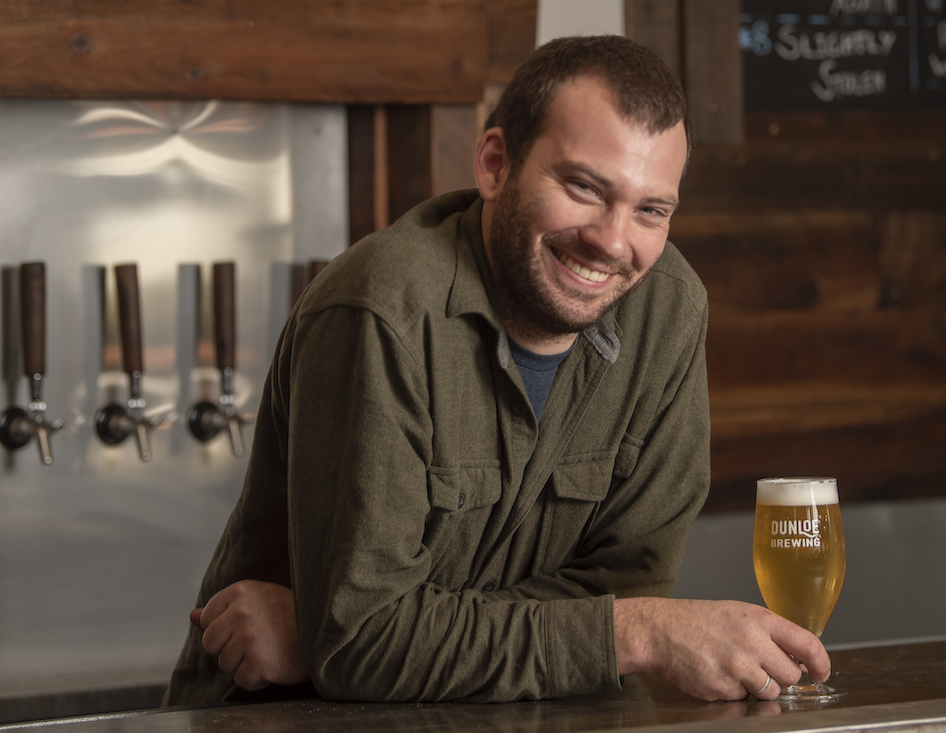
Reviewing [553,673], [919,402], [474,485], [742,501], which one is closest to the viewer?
[553,673]

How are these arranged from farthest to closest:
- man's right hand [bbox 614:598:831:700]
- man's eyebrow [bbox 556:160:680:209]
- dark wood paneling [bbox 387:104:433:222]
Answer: dark wood paneling [bbox 387:104:433:222]
man's eyebrow [bbox 556:160:680:209]
man's right hand [bbox 614:598:831:700]

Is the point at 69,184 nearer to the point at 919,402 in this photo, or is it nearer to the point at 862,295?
the point at 862,295

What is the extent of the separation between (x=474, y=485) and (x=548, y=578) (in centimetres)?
16

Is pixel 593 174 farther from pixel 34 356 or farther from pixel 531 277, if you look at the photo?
pixel 34 356

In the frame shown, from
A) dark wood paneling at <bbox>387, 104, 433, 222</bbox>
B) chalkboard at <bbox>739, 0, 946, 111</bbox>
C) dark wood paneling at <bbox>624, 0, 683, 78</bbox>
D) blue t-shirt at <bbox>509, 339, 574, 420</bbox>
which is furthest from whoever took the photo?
chalkboard at <bbox>739, 0, 946, 111</bbox>

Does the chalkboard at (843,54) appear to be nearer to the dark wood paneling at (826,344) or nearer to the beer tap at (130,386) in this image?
the dark wood paneling at (826,344)

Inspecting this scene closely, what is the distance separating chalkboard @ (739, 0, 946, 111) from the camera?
2504 millimetres

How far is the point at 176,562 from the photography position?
207cm

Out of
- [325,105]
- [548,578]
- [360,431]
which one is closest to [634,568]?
[548,578]

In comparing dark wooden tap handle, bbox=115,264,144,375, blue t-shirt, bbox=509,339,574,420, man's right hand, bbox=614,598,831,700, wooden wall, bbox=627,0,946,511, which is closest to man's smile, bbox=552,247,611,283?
blue t-shirt, bbox=509,339,574,420

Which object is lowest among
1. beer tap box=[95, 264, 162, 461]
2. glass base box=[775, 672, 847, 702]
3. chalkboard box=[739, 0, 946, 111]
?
glass base box=[775, 672, 847, 702]

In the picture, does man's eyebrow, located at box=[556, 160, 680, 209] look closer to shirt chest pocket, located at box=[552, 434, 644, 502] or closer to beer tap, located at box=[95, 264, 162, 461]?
shirt chest pocket, located at box=[552, 434, 644, 502]

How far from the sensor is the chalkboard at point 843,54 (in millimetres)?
2504

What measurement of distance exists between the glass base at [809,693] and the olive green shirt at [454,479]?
0.16 meters
